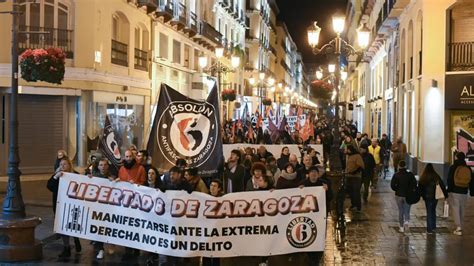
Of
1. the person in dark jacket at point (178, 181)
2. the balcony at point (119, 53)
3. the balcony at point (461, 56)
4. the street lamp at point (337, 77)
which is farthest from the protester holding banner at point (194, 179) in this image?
the balcony at point (119, 53)

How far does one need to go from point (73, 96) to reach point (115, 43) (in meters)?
3.75

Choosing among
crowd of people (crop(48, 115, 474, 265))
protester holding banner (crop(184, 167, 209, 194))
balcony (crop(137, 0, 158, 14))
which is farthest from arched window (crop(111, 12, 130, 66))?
protester holding banner (crop(184, 167, 209, 194))

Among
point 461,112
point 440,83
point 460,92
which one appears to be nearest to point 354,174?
point 460,92

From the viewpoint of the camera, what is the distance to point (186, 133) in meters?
12.5

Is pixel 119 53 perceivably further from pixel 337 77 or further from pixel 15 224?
pixel 15 224

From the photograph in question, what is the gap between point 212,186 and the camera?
1049 centimetres

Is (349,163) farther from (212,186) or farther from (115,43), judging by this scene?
(115,43)

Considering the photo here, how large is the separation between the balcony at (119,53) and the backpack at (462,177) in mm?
16545

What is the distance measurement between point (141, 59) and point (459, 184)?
19618mm

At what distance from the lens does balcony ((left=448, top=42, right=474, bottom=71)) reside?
2409 centimetres

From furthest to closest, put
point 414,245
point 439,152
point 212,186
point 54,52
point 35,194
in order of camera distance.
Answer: point 439,152 → point 35,194 → point 54,52 → point 414,245 → point 212,186

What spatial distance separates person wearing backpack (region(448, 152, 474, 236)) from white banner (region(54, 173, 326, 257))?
4.73 metres

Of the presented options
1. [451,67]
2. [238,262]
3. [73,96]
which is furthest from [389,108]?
[238,262]

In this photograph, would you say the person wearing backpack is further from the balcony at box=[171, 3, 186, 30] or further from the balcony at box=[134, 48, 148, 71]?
the balcony at box=[171, 3, 186, 30]
